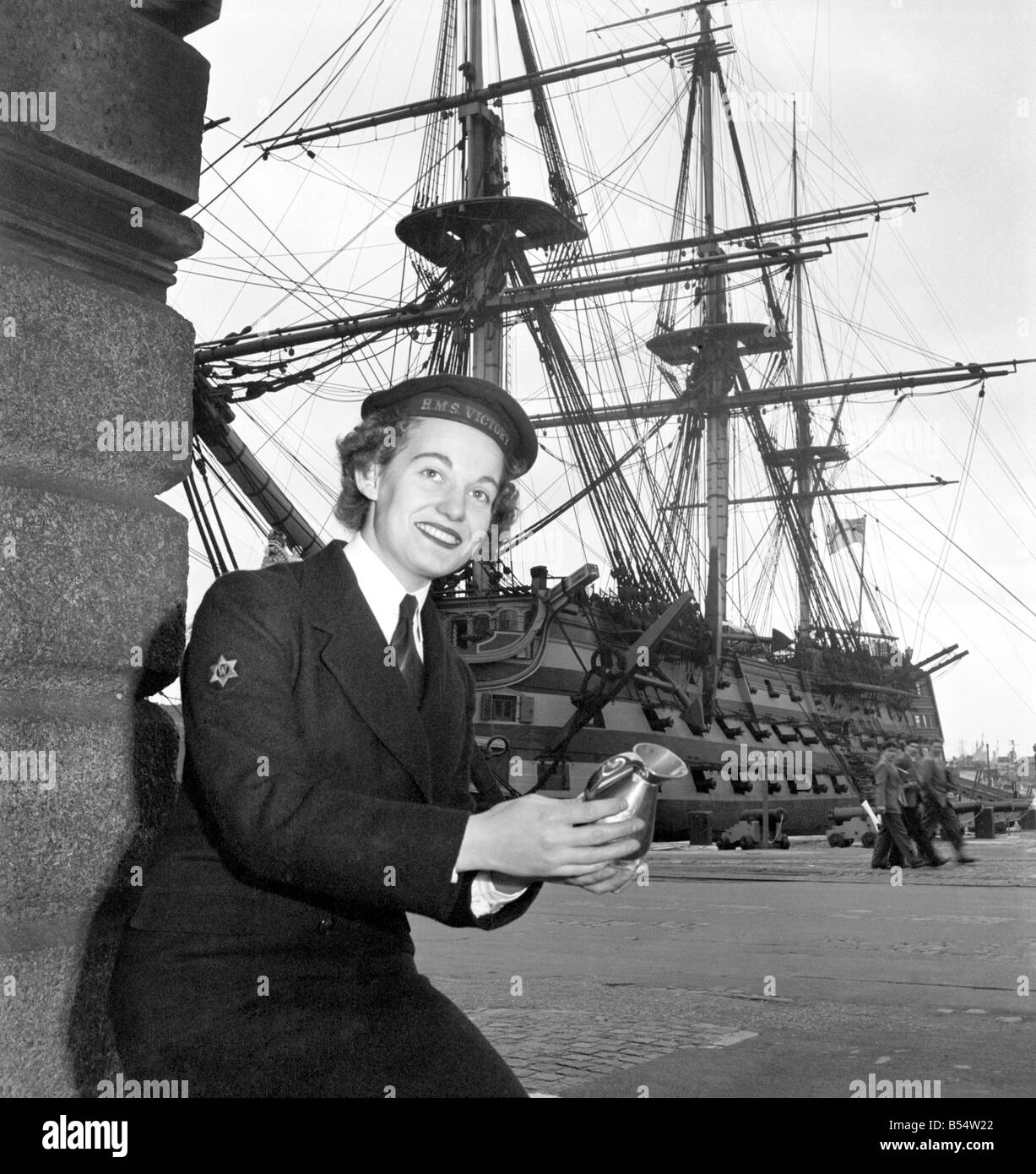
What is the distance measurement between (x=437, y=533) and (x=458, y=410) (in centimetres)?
19

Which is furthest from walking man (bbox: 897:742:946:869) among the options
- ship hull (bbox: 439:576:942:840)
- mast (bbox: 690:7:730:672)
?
mast (bbox: 690:7:730:672)

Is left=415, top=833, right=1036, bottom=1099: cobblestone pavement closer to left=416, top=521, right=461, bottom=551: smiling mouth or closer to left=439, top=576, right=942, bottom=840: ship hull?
left=416, top=521, right=461, bottom=551: smiling mouth

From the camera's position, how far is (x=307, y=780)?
1.71 meters

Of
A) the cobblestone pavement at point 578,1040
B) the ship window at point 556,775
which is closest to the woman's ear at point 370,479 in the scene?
the cobblestone pavement at point 578,1040

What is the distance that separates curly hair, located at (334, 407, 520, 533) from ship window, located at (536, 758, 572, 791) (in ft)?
86.3

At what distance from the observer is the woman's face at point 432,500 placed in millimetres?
2051

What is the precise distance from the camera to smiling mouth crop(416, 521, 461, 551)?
205 centimetres

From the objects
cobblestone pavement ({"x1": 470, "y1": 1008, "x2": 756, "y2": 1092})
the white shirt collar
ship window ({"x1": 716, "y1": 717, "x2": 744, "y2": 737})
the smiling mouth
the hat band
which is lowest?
cobblestone pavement ({"x1": 470, "y1": 1008, "x2": 756, "y2": 1092})

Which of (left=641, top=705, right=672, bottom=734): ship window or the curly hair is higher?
(left=641, top=705, right=672, bottom=734): ship window

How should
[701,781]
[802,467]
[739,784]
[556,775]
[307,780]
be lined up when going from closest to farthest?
[307,780], [556,775], [701,781], [739,784], [802,467]

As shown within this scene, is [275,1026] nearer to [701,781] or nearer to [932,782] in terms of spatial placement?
[932,782]

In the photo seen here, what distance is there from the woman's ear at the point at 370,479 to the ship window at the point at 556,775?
26.4 metres

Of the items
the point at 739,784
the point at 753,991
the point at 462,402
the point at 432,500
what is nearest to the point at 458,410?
the point at 462,402
